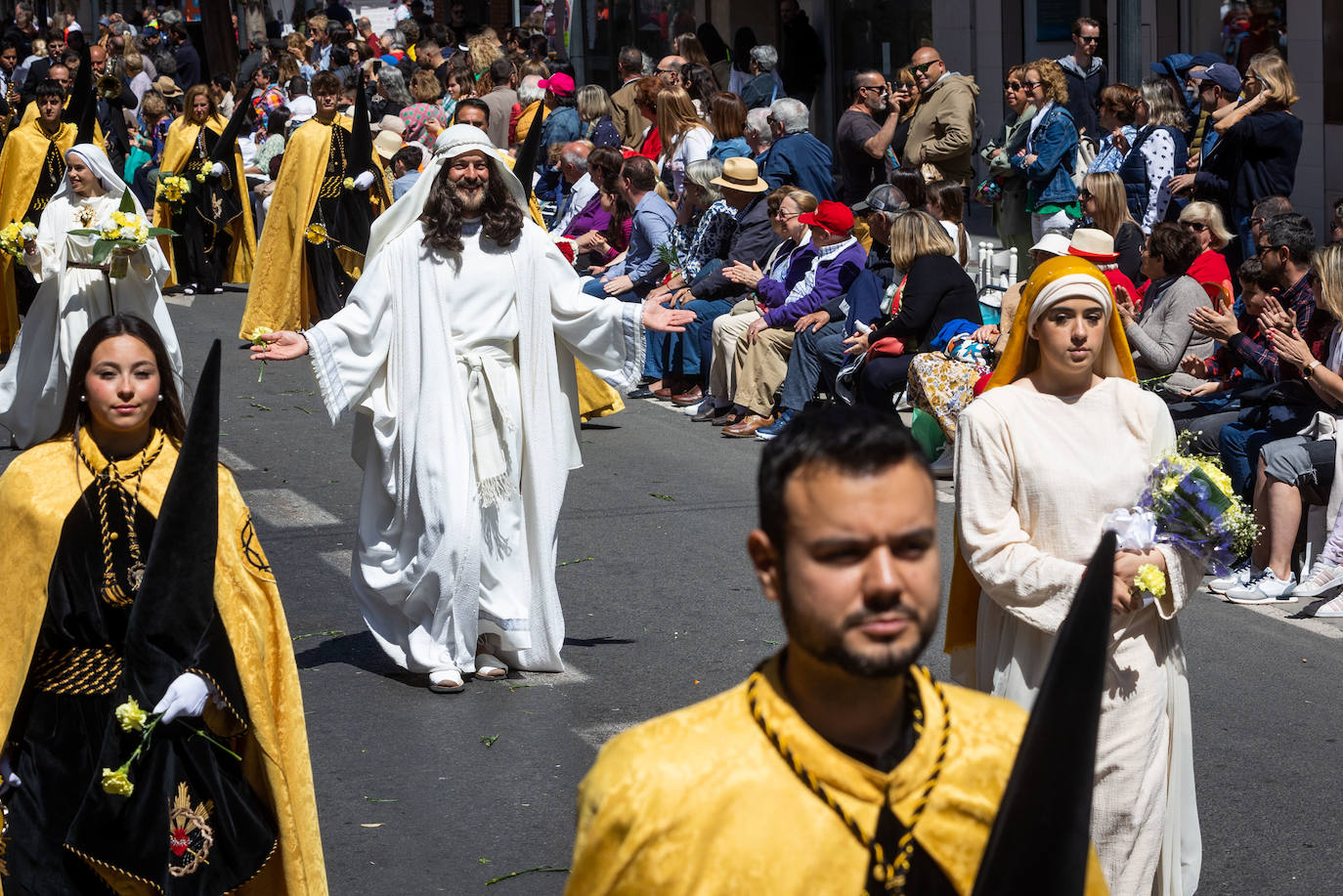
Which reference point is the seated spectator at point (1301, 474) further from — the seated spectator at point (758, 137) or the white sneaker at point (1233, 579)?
the seated spectator at point (758, 137)

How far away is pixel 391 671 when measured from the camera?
7379 mm

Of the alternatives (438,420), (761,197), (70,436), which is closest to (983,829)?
(70,436)

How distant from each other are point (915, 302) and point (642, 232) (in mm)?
3632

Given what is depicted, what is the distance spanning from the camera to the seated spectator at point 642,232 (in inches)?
542

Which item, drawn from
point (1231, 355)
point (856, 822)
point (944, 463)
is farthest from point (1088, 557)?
A: point (944, 463)

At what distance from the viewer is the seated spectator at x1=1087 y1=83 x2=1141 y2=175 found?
40.6 feet

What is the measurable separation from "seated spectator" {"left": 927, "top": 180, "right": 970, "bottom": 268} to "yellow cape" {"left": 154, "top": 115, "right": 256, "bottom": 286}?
926 centimetres

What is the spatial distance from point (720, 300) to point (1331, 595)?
570cm

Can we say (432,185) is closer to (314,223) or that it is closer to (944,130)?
(944,130)

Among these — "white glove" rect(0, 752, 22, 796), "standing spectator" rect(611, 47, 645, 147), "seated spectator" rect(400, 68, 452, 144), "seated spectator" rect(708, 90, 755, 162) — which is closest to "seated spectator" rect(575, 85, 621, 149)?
"standing spectator" rect(611, 47, 645, 147)

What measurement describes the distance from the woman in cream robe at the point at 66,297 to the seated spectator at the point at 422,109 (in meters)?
7.31

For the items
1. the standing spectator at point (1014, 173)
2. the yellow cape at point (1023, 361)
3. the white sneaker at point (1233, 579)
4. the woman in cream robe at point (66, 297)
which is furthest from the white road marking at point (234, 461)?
the yellow cape at point (1023, 361)

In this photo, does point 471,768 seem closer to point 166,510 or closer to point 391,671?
point 391,671

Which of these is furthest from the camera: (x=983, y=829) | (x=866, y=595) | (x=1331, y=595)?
(x=1331, y=595)
